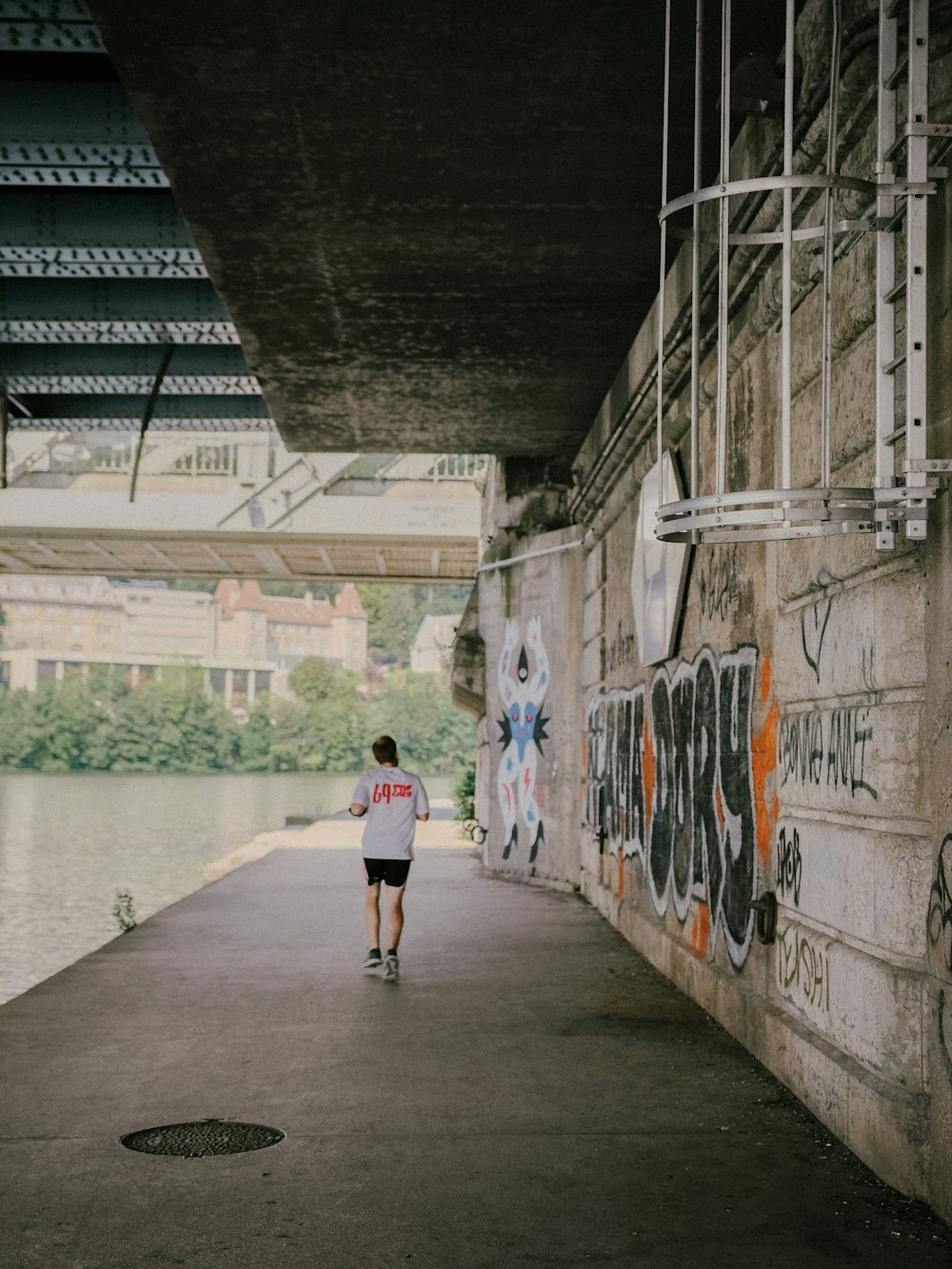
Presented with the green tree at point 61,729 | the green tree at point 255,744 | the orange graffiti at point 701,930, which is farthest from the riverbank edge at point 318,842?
the green tree at point 61,729

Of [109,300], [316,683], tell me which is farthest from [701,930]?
[316,683]

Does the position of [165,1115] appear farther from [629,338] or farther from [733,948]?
[629,338]

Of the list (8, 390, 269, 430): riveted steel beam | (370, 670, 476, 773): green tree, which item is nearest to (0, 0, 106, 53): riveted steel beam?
(8, 390, 269, 430): riveted steel beam

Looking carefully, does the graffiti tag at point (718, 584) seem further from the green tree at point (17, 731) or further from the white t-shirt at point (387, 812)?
the green tree at point (17, 731)

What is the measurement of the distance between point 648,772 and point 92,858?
2053 cm

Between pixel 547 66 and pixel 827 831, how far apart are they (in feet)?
12.9

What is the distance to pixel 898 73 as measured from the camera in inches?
200

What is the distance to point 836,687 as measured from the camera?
5855 millimetres

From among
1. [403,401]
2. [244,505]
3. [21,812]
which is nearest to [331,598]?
[21,812]

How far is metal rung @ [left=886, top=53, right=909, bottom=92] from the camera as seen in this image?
197 inches

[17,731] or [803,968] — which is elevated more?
[803,968]

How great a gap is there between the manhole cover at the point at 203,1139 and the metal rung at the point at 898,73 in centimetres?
464

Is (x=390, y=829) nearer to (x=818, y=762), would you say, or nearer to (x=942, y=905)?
(x=818, y=762)

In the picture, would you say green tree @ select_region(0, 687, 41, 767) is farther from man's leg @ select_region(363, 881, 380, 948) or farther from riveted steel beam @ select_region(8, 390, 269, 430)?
man's leg @ select_region(363, 881, 380, 948)
